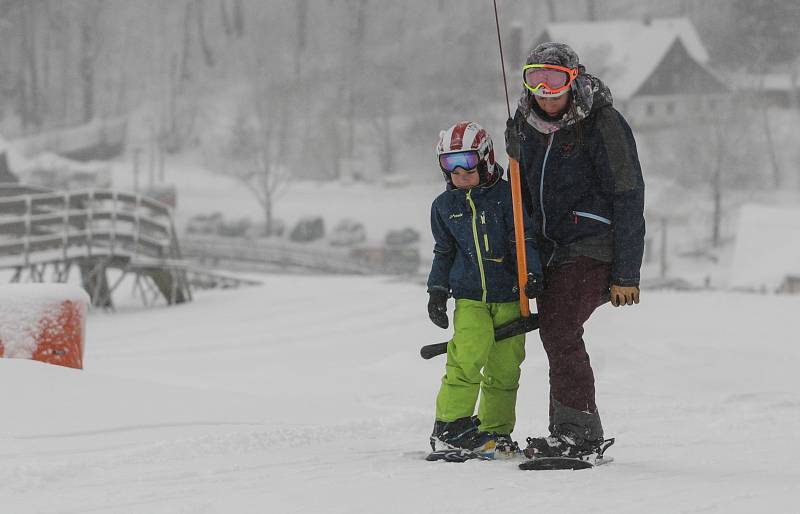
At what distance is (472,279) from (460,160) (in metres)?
0.52

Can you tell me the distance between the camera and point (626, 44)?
7538 centimetres

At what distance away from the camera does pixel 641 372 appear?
1003 cm

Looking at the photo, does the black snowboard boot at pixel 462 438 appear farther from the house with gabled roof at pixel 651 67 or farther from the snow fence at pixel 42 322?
the house with gabled roof at pixel 651 67

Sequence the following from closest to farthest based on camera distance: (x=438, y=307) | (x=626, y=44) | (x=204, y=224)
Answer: (x=438, y=307)
(x=204, y=224)
(x=626, y=44)

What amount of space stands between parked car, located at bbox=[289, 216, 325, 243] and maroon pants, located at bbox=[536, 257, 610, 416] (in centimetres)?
5107

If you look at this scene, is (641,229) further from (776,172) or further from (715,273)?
(776,172)

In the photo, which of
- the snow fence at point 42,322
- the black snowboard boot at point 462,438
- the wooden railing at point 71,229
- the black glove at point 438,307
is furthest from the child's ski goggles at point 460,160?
the wooden railing at point 71,229

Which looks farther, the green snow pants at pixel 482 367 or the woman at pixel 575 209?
the green snow pants at pixel 482 367

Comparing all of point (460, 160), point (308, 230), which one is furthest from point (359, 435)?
point (308, 230)

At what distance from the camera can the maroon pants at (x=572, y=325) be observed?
5094 mm

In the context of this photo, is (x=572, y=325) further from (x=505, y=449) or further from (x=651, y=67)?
(x=651, y=67)

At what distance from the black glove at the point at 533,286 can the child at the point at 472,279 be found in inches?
8.1

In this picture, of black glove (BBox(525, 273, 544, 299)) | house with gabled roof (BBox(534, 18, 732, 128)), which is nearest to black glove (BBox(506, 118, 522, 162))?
black glove (BBox(525, 273, 544, 299))

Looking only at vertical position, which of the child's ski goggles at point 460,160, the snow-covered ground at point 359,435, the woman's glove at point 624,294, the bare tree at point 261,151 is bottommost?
the snow-covered ground at point 359,435
